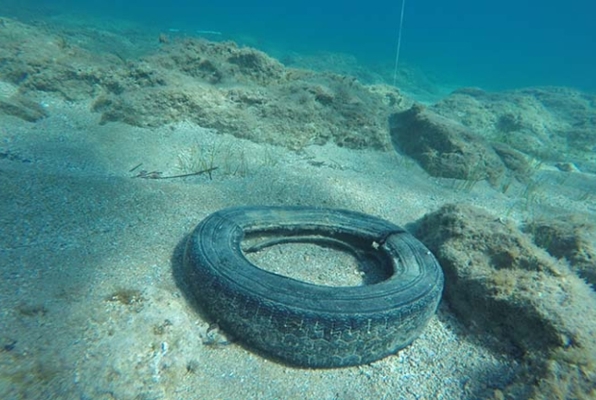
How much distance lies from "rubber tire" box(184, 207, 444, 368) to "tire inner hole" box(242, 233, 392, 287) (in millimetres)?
524

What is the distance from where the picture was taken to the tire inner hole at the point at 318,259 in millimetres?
3910

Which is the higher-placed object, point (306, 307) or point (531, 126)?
point (531, 126)

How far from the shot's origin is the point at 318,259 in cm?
418

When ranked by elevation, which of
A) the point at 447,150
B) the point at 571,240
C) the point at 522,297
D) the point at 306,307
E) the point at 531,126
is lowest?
the point at 306,307

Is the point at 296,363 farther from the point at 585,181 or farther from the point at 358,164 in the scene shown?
the point at 585,181

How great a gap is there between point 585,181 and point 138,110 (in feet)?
37.4

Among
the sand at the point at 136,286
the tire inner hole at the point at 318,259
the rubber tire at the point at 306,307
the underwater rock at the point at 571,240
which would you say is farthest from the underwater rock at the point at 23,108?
the underwater rock at the point at 571,240

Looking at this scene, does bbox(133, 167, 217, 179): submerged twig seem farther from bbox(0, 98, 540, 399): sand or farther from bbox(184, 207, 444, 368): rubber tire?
bbox(184, 207, 444, 368): rubber tire

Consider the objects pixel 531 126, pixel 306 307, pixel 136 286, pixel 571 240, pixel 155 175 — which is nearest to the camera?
pixel 306 307

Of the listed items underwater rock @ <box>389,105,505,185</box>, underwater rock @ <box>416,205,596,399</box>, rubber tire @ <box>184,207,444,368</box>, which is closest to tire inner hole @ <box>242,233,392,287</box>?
rubber tire @ <box>184,207,444,368</box>

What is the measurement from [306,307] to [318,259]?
1.41 m

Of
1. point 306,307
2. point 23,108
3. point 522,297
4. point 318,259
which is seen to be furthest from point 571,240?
point 23,108

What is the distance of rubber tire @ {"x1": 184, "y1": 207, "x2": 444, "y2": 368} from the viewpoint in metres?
2.79

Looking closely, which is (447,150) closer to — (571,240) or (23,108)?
(571,240)
